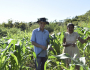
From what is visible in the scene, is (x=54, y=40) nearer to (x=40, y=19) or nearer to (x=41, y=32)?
(x=41, y=32)

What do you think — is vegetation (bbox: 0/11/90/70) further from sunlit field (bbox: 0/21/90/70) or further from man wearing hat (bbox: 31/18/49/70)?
man wearing hat (bbox: 31/18/49/70)

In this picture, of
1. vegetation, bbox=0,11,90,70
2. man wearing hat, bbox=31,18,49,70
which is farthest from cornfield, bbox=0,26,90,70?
man wearing hat, bbox=31,18,49,70

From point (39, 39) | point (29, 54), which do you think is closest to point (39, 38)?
point (39, 39)

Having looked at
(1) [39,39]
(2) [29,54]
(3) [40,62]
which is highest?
(1) [39,39]

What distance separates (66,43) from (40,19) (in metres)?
0.69

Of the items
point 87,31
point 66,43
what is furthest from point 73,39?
point 87,31

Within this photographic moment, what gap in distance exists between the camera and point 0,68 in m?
0.92

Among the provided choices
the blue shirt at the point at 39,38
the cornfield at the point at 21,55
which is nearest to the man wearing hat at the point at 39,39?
the blue shirt at the point at 39,38

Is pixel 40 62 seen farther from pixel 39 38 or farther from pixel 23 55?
pixel 39 38

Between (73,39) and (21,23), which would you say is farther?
(21,23)

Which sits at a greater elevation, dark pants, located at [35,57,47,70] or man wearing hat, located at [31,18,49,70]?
man wearing hat, located at [31,18,49,70]

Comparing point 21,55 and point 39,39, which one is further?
point 39,39

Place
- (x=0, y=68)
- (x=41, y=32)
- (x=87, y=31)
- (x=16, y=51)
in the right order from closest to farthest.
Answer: (x=0, y=68), (x=16, y=51), (x=41, y=32), (x=87, y=31)

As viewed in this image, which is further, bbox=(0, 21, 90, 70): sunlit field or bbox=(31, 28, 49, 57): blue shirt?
bbox=(31, 28, 49, 57): blue shirt
